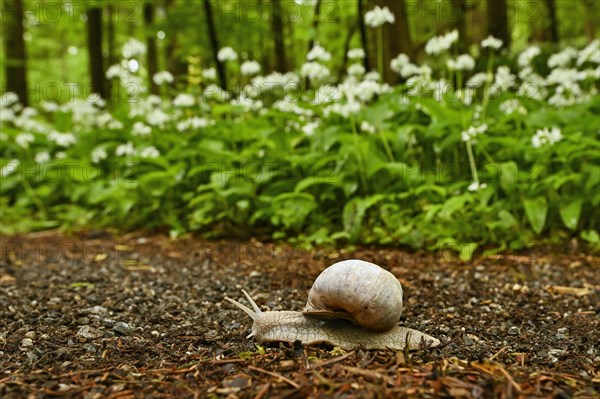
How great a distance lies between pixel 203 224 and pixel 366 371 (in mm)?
4071

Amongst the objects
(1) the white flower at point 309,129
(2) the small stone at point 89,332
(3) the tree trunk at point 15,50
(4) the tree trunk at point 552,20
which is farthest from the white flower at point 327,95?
(3) the tree trunk at point 15,50

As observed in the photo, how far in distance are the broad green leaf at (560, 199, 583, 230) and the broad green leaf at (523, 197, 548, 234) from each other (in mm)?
138

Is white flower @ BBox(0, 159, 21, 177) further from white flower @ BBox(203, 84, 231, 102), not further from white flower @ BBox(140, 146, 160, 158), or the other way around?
white flower @ BBox(203, 84, 231, 102)

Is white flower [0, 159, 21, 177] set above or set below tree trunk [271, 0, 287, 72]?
below

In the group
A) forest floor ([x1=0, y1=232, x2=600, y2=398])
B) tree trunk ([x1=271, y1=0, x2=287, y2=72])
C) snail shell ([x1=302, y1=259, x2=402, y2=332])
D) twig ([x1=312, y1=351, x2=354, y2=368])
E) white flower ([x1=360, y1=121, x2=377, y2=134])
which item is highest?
tree trunk ([x1=271, y1=0, x2=287, y2=72])

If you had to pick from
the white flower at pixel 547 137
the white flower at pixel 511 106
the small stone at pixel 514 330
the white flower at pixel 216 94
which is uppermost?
the white flower at pixel 216 94

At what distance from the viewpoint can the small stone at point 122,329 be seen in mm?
2857

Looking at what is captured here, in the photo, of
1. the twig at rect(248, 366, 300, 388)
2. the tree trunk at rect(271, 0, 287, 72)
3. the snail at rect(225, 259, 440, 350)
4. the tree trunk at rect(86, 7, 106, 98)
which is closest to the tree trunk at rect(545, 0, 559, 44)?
the tree trunk at rect(271, 0, 287, 72)

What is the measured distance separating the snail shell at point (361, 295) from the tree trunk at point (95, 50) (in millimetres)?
9768

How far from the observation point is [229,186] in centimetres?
586

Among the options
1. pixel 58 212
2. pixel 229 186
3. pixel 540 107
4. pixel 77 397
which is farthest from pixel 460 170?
pixel 58 212

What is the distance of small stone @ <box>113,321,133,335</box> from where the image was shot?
9.37 ft

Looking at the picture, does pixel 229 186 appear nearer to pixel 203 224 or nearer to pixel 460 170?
pixel 203 224

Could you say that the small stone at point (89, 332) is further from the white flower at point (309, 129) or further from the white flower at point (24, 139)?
the white flower at point (24, 139)
